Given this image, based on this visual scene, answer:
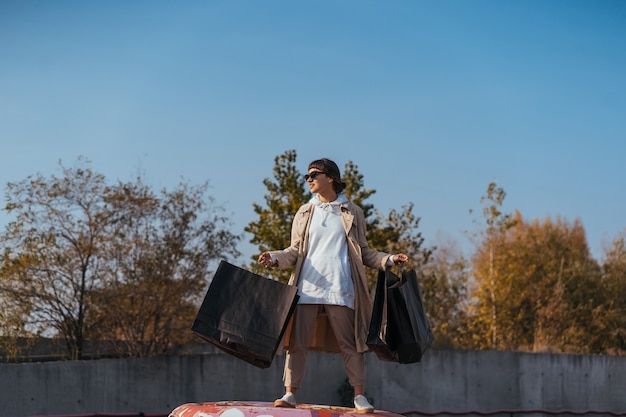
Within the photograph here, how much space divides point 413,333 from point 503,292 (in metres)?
24.8

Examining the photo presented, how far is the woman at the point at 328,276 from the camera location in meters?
7.32

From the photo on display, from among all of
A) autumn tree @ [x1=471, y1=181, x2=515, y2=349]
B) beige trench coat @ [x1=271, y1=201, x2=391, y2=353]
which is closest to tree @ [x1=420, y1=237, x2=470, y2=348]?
autumn tree @ [x1=471, y1=181, x2=515, y2=349]

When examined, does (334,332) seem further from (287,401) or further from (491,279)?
(491,279)

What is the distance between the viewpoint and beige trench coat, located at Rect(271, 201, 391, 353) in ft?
24.2

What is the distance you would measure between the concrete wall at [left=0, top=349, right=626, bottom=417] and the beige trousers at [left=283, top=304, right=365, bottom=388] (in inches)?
297

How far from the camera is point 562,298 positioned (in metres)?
33.8

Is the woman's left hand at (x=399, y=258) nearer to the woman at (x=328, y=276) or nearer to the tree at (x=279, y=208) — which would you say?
the woman at (x=328, y=276)

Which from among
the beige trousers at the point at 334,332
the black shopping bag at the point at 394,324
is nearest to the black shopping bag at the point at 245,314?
the beige trousers at the point at 334,332

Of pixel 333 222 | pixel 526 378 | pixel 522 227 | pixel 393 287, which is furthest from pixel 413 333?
pixel 522 227

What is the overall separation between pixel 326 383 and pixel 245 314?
31.7ft

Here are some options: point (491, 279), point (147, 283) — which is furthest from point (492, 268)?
point (147, 283)

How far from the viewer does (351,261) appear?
7559 millimetres

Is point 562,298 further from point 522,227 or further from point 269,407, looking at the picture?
point 269,407

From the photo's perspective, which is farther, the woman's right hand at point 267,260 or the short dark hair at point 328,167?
the short dark hair at point 328,167
